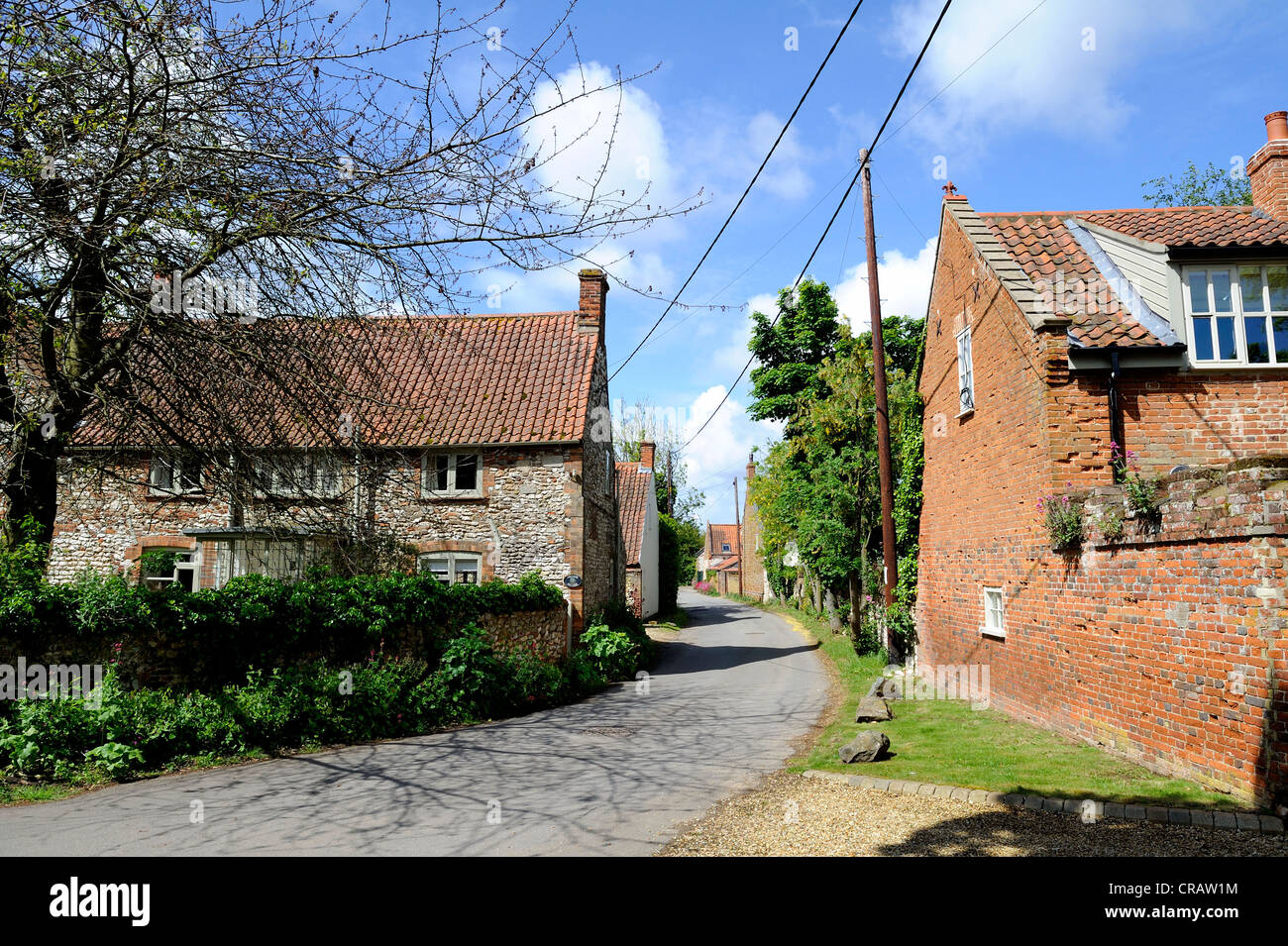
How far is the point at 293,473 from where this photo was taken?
8.54m

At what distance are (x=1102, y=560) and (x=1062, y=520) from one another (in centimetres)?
80

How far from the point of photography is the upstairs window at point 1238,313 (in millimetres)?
10508

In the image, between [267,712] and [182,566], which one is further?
[182,566]

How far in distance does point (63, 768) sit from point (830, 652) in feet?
59.8

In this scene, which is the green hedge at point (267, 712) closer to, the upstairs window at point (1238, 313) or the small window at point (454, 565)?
the small window at point (454, 565)

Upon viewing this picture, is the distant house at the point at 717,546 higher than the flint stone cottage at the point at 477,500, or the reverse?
the flint stone cottage at the point at 477,500

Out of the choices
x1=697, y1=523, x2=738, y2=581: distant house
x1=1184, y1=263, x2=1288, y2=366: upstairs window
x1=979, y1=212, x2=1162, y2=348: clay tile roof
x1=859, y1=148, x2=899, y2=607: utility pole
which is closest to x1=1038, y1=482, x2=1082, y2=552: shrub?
x1=979, y1=212, x2=1162, y2=348: clay tile roof

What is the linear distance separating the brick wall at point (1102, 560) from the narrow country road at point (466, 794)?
3639 mm

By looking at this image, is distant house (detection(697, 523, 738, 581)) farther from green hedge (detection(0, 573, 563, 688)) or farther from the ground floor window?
green hedge (detection(0, 573, 563, 688))

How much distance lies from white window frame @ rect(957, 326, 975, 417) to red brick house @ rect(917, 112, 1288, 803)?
0.21ft

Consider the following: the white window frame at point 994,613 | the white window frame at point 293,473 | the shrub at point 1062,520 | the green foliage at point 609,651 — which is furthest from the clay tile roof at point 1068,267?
the green foliage at point 609,651

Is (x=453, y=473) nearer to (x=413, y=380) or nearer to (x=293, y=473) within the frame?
(x=413, y=380)

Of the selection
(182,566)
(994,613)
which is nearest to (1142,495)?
(994,613)

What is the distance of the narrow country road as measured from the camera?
654 cm
